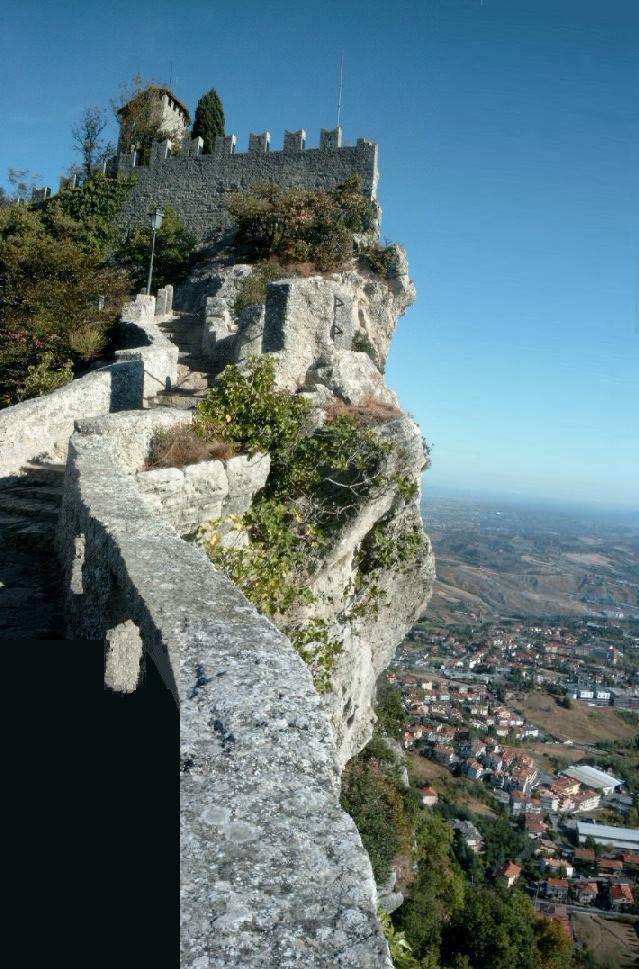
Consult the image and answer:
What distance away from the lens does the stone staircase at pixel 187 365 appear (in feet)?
36.1

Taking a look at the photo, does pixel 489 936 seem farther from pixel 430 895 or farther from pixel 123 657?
pixel 123 657

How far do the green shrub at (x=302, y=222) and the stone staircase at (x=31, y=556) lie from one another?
12357 mm

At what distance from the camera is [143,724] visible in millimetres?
2455

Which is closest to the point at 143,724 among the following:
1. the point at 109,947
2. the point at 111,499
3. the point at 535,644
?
the point at 109,947

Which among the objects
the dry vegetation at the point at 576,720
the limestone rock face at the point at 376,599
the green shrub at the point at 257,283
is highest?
the green shrub at the point at 257,283

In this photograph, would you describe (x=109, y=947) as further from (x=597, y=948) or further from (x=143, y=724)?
(x=597, y=948)

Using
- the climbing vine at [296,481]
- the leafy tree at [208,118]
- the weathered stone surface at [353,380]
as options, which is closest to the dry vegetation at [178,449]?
the climbing vine at [296,481]

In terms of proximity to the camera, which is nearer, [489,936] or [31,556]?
→ [31,556]

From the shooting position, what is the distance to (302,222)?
18.7m

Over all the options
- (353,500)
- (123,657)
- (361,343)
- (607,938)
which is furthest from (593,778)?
(123,657)

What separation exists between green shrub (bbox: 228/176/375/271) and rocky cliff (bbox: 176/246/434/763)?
5075 mm

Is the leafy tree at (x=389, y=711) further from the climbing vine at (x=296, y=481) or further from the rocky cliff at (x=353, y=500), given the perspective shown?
the climbing vine at (x=296, y=481)

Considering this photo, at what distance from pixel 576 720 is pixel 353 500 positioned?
4923 cm

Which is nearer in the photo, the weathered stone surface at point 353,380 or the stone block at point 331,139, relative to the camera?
the weathered stone surface at point 353,380
